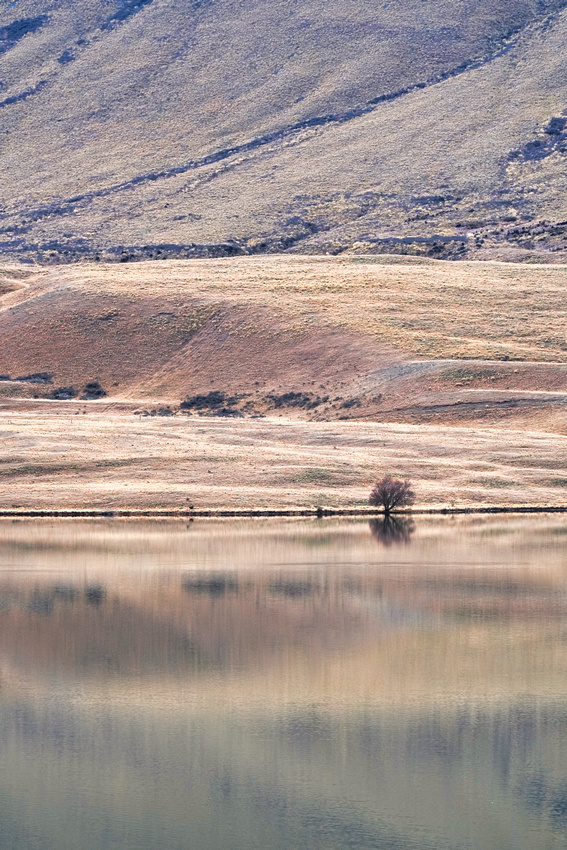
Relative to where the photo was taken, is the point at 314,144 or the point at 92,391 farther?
the point at 314,144

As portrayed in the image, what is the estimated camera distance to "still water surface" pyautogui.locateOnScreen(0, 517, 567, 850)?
734 inches

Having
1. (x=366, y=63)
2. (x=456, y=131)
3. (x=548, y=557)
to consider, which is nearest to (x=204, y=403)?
(x=548, y=557)

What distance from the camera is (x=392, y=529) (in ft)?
161

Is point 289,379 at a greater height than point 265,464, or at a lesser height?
greater

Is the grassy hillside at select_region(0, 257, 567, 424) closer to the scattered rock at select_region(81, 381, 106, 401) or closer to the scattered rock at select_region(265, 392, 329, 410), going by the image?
the scattered rock at select_region(265, 392, 329, 410)

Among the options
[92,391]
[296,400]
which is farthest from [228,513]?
[92,391]

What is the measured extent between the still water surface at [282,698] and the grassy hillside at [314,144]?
289 feet

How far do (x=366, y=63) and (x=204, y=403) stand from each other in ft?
381

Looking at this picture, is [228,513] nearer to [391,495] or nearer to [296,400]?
[391,495]

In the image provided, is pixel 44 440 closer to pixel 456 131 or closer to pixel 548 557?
pixel 548 557

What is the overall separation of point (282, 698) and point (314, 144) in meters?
144

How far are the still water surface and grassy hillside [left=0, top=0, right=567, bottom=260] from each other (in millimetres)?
88163

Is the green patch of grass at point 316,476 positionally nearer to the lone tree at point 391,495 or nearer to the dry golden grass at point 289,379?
the dry golden grass at point 289,379

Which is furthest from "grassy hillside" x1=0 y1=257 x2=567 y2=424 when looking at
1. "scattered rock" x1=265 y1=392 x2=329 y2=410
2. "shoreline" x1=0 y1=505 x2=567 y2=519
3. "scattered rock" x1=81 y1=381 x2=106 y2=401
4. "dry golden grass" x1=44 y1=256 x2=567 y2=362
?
"shoreline" x1=0 y1=505 x2=567 y2=519
